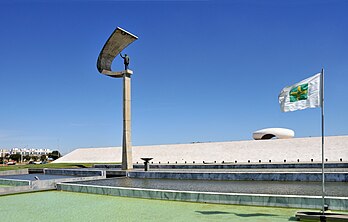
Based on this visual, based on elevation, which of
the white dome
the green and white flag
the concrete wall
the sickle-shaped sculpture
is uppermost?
the sickle-shaped sculpture

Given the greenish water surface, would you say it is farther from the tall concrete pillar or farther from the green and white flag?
the tall concrete pillar

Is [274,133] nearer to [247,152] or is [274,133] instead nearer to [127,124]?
[247,152]

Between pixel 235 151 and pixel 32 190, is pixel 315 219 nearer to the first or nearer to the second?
pixel 32 190

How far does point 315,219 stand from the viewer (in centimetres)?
A: 556

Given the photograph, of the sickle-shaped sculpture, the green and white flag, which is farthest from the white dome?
the green and white flag

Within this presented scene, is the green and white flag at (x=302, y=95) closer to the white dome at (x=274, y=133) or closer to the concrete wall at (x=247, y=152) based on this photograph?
the concrete wall at (x=247, y=152)

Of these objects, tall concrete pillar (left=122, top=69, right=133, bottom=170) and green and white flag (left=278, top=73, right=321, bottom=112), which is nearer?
green and white flag (left=278, top=73, right=321, bottom=112)

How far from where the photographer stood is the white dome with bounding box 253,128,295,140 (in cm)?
4547

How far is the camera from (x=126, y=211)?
7109mm

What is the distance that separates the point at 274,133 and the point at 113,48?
33.0 metres

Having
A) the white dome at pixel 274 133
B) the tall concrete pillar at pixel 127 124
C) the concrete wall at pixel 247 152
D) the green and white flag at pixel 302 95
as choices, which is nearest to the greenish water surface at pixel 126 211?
the green and white flag at pixel 302 95

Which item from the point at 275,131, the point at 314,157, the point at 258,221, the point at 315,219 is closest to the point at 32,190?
the point at 258,221

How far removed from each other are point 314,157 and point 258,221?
23905 millimetres

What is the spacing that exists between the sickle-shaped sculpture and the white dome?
3230cm
